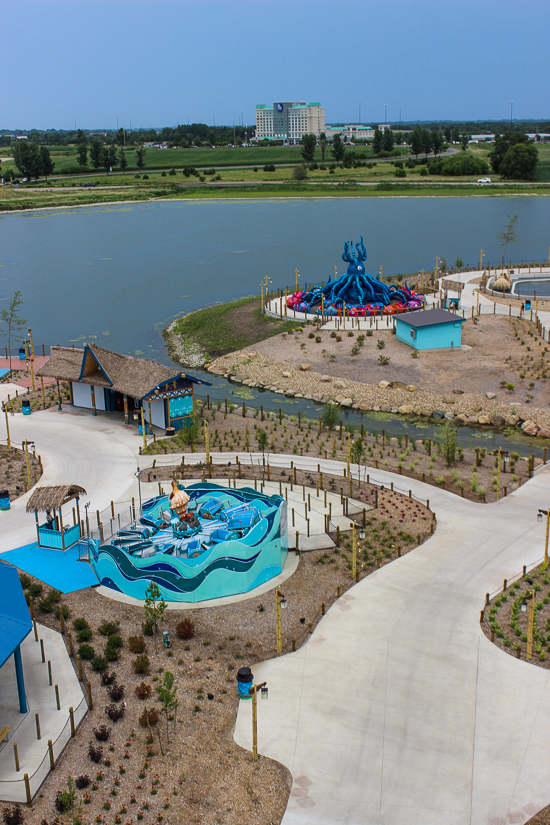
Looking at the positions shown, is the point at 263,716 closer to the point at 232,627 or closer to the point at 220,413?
the point at 232,627

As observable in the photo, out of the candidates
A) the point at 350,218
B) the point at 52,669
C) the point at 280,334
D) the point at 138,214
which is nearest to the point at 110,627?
the point at 52,669

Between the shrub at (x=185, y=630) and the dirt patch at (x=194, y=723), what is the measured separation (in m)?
0.16

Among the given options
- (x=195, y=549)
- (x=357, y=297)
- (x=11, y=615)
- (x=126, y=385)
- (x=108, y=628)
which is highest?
(x=357, y=297)

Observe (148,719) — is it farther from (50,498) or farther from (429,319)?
(429,319)

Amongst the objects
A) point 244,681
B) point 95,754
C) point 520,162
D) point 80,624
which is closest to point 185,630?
point 80,624

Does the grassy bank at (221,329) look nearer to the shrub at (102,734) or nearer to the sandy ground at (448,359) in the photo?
the sandy ground at (448,359)

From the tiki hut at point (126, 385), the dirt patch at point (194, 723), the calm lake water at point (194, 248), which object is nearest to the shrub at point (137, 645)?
the dirt patch at point (194, 723)

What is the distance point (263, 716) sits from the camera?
20.3 m

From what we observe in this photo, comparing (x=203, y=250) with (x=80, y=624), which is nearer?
(x=80, y=624)

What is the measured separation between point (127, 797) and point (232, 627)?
710 centimetres

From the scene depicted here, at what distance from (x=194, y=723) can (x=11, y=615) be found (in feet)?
17.8

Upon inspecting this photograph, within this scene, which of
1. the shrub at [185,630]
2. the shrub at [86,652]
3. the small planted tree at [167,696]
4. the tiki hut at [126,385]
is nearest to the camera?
the small planted tree at [167,696]

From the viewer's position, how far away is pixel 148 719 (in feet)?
64.7

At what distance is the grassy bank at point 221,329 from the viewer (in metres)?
63.2
